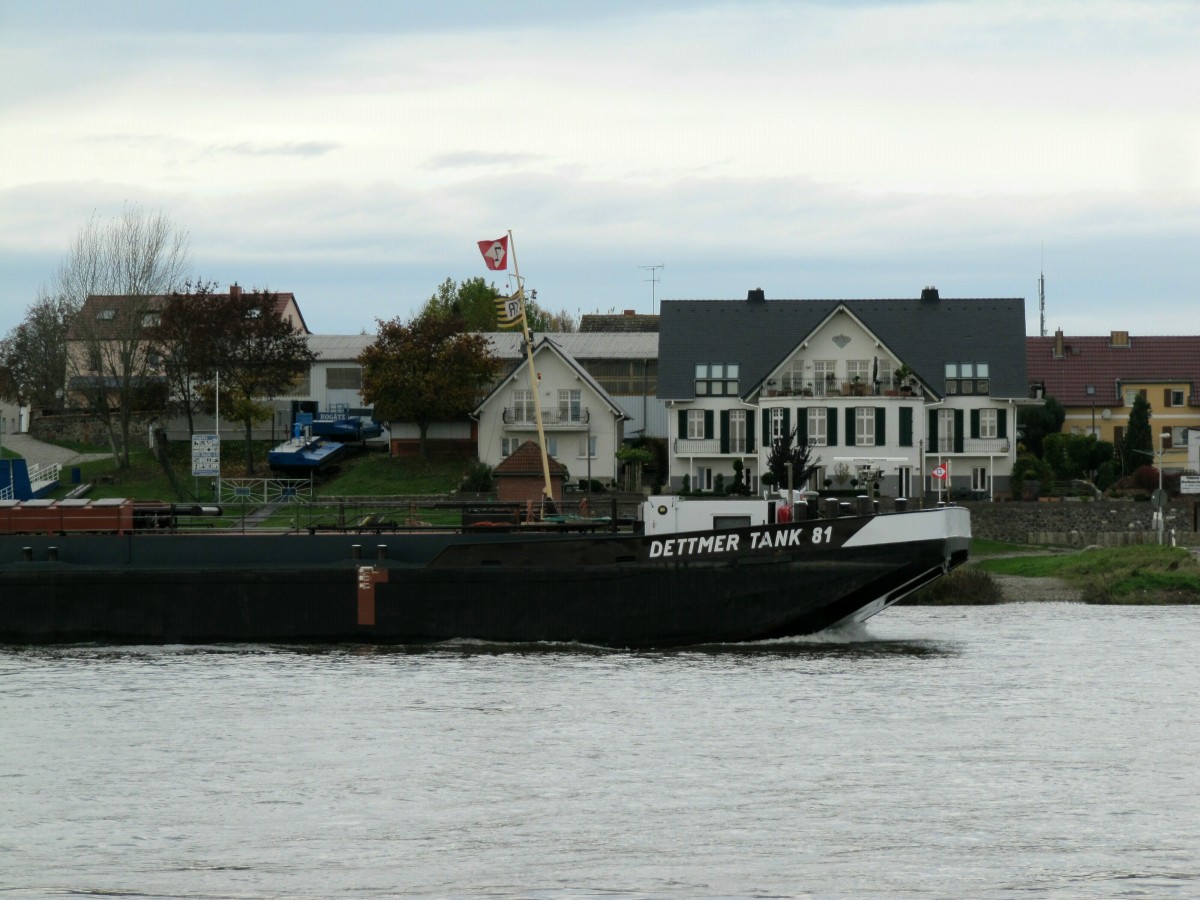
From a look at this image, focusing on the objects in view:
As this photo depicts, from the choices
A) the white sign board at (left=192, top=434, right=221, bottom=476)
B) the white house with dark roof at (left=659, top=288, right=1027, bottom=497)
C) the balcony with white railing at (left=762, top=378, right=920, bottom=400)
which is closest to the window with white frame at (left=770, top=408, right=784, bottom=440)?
the white house with dark roof at (left=659, top=288, right=1027, bottom=497)

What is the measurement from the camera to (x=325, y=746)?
21.1 meters

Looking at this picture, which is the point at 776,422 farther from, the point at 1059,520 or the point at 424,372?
the point at 424,372

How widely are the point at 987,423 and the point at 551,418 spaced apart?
58.0ft

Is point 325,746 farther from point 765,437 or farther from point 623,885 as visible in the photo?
point 765,437

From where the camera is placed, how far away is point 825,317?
65875mm

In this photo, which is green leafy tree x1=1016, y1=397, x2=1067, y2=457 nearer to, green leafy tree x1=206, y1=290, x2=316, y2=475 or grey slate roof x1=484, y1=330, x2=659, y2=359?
grey slate roof x1=484, y1=330, x2=659, y2=359

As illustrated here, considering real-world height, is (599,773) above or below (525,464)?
below

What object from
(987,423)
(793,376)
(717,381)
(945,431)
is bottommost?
(945,431)

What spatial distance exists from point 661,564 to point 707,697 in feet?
16.7

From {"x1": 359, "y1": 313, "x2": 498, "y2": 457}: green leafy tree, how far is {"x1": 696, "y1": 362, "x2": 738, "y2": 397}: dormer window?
32.5 feet

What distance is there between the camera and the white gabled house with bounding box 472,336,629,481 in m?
68.6

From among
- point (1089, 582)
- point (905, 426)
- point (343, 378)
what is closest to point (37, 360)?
point (343, 378)

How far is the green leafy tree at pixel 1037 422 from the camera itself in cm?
7525

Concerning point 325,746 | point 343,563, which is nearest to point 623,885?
point 325,746
